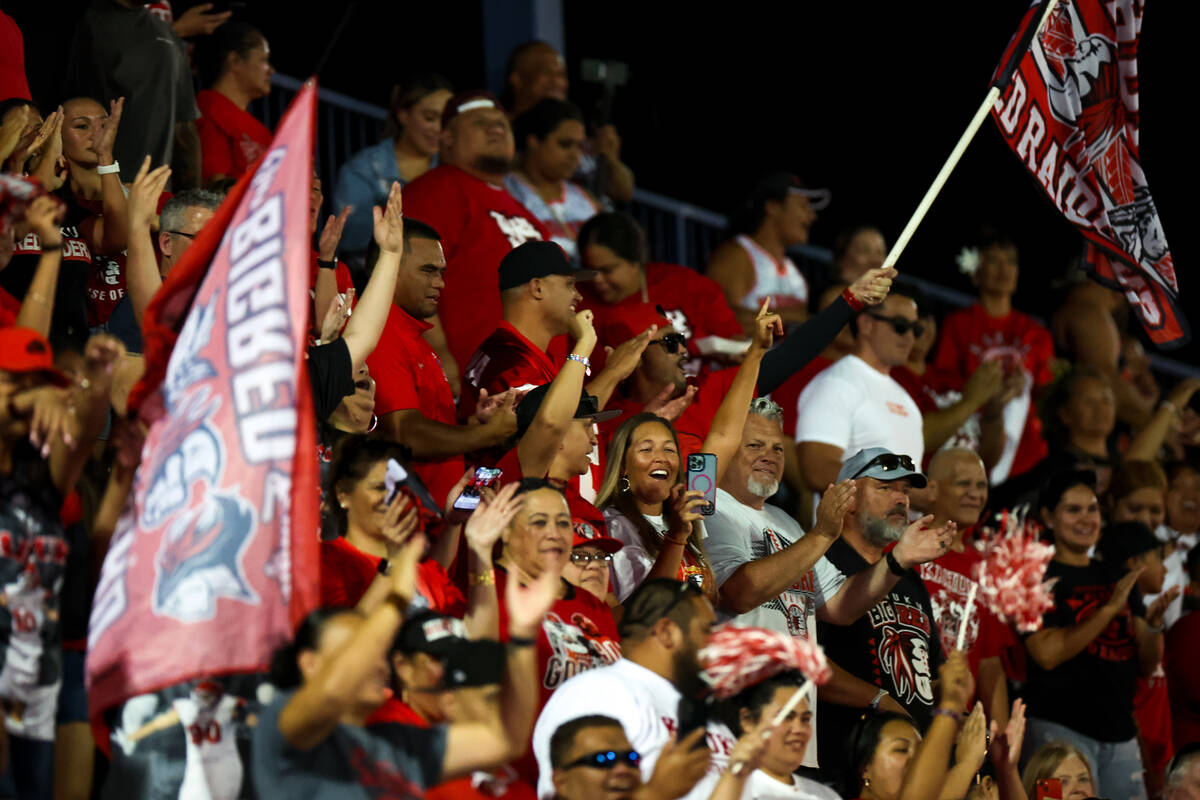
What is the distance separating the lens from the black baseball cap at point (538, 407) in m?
5.59

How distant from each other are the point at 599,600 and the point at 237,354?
161 centimetres

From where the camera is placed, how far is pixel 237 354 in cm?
397

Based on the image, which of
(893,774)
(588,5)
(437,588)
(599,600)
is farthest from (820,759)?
(588,5)

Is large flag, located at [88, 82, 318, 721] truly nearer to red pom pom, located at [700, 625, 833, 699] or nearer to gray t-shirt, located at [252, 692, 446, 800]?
gray t-shirt, located at [252, 692, 446, 800]

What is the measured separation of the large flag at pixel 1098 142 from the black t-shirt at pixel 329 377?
9.40 feet

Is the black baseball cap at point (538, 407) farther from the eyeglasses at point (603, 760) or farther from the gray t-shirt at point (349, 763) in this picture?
the gray t-shirt at point (349, 763)

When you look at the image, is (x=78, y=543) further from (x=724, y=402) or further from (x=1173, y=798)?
(x=1173, y=798)

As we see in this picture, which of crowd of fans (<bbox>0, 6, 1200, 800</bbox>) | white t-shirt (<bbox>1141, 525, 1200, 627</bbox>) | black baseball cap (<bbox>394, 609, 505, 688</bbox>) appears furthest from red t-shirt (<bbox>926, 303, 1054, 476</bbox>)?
black baseball cap (<bbox>394, 609, 505, 688</bbox>)

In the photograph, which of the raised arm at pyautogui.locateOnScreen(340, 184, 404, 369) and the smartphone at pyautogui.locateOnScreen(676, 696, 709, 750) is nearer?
the smartphone at pyautogui.locateOnScreen(676, 696, 709, 750)

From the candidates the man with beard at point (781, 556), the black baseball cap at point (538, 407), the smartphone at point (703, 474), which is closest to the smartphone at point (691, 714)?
the man with beard at point (781, 556)

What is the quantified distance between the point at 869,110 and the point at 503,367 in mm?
9298

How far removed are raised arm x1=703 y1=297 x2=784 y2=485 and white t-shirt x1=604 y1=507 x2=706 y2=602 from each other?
0.43 m

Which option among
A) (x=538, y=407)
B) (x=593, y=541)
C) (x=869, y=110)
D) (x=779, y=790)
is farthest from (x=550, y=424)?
(x=869, y=110)

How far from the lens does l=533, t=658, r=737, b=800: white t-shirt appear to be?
4.49 m
